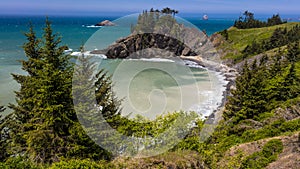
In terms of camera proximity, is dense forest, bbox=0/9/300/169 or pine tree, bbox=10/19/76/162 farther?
pine tree, bbox=10/19/76/162

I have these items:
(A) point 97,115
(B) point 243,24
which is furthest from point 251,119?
(B) point 243,24

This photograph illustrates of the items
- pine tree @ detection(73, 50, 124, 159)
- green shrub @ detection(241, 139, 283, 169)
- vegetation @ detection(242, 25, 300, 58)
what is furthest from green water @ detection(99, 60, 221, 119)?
vegetation @ detection(242, 25, 300, 58)

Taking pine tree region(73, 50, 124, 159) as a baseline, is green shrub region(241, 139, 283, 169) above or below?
below

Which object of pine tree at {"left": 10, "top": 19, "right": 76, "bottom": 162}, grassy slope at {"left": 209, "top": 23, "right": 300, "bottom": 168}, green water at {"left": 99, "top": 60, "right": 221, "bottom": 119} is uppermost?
pine tree at {"left": 10, "top": 19, "right": 76, "bottom": 162}

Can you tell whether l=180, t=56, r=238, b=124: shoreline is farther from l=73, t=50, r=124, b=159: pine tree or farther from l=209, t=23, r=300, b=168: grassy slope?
l=73, t=50, r=124, b=159: pine tree

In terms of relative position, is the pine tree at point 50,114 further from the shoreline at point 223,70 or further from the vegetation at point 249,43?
the vegetation at point 249,43

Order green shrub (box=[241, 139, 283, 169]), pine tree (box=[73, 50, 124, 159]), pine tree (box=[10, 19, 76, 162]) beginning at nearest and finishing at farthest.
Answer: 1. green shrub (box=[241, 139, 283, 169])
2. pine tree (box=[10, 19, 76, 162])
3. pine tree (box=[73, 50, 124, 159])

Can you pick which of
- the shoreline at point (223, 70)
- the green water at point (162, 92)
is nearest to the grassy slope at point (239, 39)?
the shoreline at point (223, 70)

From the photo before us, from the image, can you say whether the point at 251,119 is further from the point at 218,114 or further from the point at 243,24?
the point at 243,24

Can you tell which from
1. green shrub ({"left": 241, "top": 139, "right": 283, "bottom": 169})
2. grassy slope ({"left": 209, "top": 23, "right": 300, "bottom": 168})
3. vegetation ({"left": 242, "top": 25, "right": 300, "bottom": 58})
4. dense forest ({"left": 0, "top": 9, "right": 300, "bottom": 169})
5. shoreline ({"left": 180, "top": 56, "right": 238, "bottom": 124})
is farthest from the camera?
vegetation ({"left": 242, "top": 25, "right": 300, "bottom": 58})
